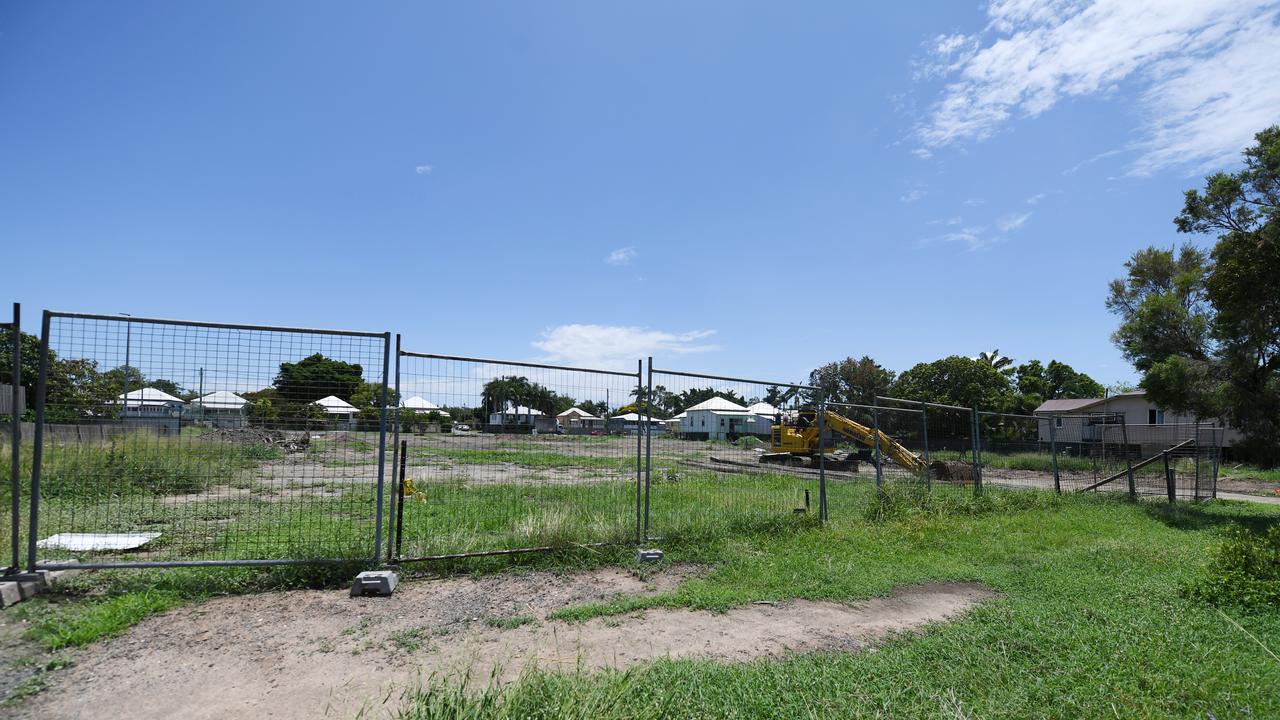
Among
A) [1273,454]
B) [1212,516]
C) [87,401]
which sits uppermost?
[87,401]

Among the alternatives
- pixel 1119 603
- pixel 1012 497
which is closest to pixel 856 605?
pixel 1119 603

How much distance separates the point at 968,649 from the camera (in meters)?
4.44

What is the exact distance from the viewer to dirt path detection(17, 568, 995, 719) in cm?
379

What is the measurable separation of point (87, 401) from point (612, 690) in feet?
18.0

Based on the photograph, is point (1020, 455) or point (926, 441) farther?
point (1020, 455)

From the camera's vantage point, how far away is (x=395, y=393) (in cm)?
627

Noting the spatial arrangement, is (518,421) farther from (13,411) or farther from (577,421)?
(13,411)

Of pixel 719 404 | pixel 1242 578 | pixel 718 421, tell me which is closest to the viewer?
pixel 1242 578

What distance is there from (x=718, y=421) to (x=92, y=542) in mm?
7233

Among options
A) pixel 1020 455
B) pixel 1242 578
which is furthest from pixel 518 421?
pixel 1020 455

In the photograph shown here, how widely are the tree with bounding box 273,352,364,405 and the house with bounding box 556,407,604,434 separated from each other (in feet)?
7.07

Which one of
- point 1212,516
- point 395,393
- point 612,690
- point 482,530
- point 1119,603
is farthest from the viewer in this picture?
point 1212,516

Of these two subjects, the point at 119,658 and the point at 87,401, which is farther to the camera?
the point at 87,401

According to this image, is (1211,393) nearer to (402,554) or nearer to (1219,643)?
(1219,643)
